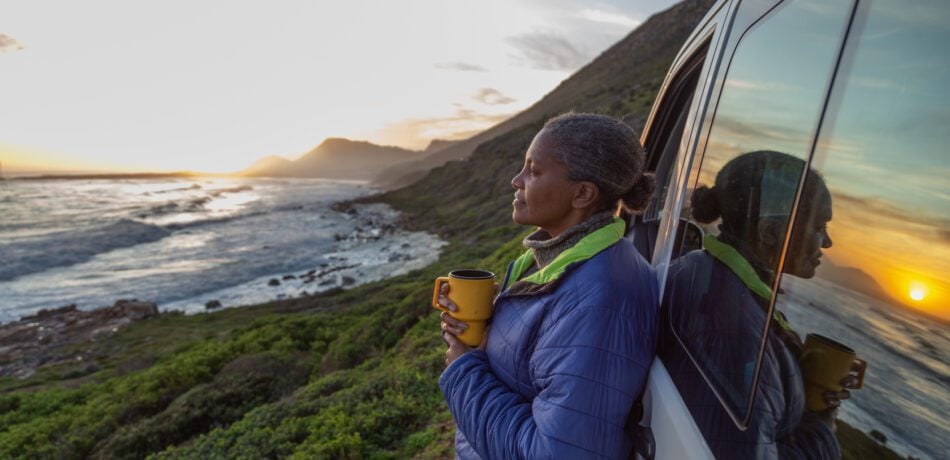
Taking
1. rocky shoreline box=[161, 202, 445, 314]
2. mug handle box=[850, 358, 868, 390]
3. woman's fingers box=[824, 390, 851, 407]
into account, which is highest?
mug handle box=[850, 358, 868, 390]

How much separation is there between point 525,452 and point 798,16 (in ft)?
4.39

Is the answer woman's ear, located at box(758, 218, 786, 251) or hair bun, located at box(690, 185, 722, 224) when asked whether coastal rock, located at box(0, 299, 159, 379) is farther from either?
woman's ear, located at box(758, 218, 786, 251)

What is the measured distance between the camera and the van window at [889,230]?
2.37 feet

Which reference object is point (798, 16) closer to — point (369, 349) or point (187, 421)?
point (187, 421)

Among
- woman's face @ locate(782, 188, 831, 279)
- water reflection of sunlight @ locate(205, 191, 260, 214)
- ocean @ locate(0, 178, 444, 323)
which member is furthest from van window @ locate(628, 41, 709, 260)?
water reflection of sunlight @ locate(205, 191, 260, 214)

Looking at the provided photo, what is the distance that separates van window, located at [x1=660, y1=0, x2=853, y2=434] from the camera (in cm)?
108

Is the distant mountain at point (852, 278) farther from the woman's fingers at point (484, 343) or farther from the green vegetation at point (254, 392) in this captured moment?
the woman's fingers at point (484, 343)

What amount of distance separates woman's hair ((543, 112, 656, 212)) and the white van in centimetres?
29

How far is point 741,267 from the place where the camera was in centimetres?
127

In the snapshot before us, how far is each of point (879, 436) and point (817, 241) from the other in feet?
1.15

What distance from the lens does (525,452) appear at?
1536mm

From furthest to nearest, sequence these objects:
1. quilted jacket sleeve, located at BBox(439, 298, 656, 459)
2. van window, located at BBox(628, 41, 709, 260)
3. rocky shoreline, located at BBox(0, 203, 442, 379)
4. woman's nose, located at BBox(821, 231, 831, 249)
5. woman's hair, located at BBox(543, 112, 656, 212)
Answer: rocky shoreline, located at BBox(0, 203, 442, 379)
van window, located at BBox(628, 41, 709, 260)
woman's hair, located at BBox(543, 112, 656, 212)
quilted jacket sleeve, located at BBox(439, 298, 656, 459)
woman's nose, located at BBox(821, 231, 831, 249)

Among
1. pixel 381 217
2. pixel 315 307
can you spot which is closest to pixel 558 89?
pixel 381 217

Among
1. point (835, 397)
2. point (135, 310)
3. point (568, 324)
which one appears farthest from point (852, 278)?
point (135, 310)
